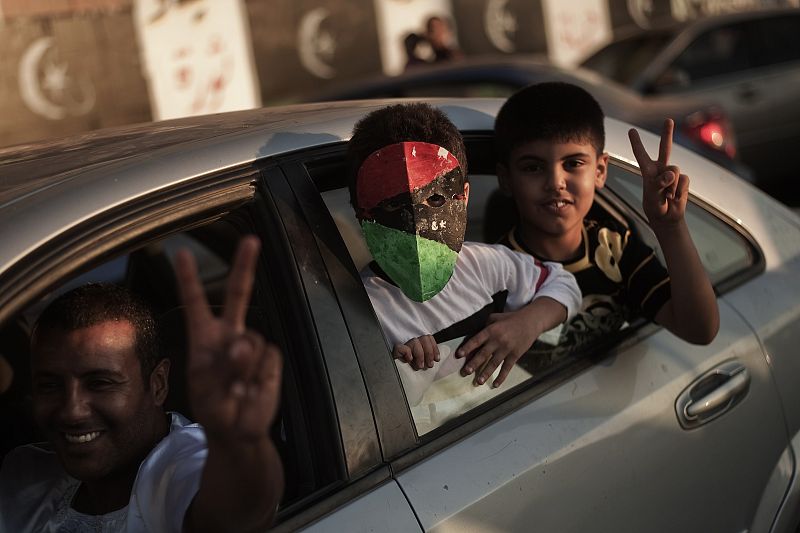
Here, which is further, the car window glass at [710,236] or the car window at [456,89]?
the car window at [456,89]

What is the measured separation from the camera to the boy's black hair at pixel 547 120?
2.48 metres

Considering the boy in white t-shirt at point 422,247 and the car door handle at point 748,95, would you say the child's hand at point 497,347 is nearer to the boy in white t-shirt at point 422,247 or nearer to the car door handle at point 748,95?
the boy in white t-shirt at point 422,247

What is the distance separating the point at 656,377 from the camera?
225 centimetres

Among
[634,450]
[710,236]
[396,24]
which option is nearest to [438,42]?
[396,24]

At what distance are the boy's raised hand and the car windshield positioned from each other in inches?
286

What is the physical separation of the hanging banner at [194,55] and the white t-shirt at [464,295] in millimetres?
9549

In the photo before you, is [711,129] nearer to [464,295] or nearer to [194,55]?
[464,295]

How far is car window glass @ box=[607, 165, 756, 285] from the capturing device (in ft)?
8.47

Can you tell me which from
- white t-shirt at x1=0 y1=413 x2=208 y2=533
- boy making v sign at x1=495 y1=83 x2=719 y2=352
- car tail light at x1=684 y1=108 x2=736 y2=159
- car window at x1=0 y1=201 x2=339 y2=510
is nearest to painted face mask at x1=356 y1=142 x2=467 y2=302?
car window at x1=0 y1=201 x2=339 y2=510

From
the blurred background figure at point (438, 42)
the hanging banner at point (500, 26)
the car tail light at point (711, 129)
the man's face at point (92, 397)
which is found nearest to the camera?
the man's face at point (92, 397)

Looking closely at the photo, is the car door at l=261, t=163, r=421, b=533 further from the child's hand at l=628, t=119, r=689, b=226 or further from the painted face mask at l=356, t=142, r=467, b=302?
the child's hand at l=628, t=119, r=689, b=226

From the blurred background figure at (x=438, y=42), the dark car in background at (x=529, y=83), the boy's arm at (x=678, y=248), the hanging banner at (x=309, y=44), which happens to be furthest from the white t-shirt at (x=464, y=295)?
the hanging banner at (x=309, y=44)

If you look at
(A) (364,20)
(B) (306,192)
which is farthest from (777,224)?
(A) (364,20)

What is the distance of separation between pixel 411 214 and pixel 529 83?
4.62 meters
